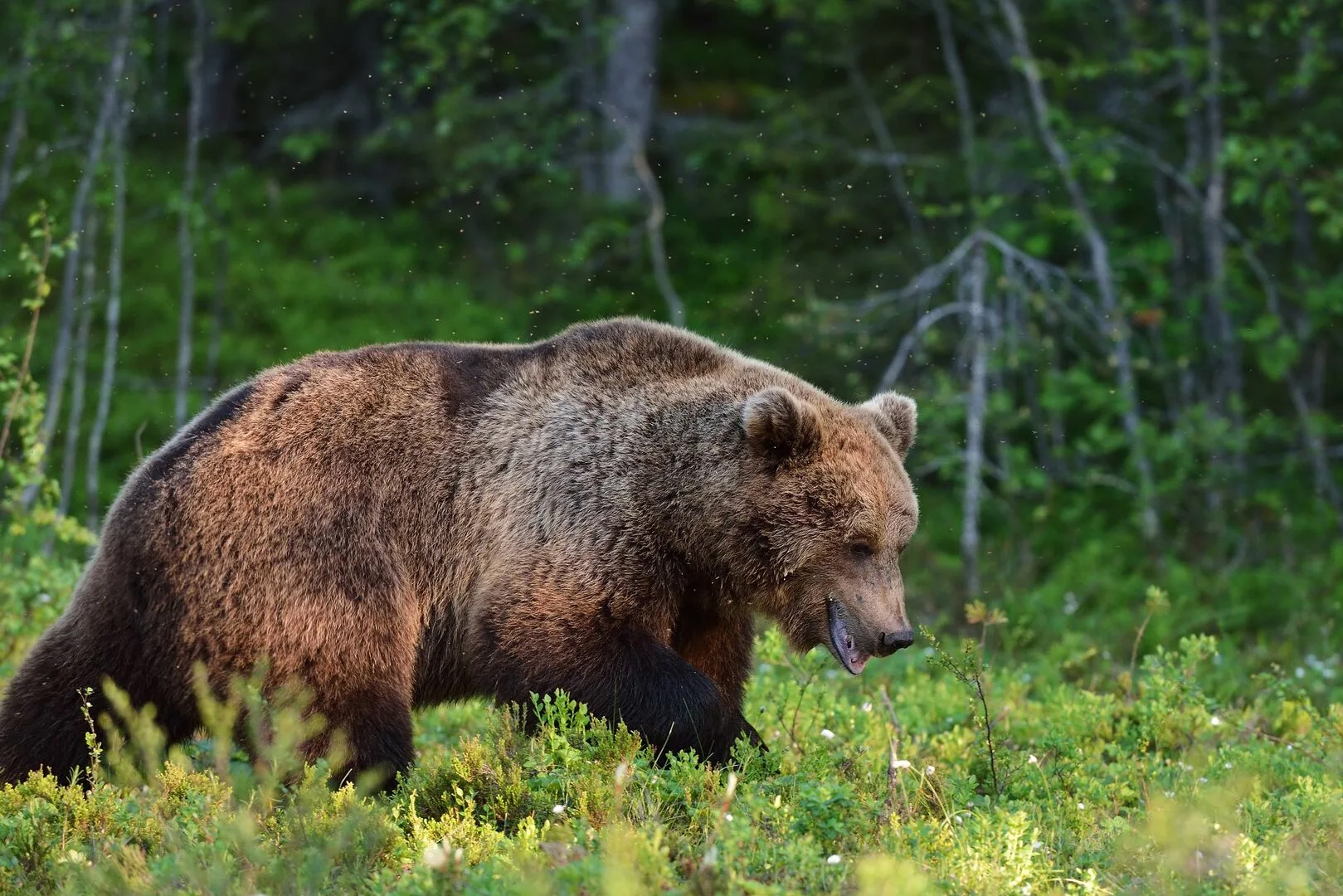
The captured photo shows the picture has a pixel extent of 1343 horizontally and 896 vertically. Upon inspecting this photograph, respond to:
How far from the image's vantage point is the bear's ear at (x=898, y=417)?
591 centimetres

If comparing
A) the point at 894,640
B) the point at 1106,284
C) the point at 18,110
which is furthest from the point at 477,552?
the point at 18,110

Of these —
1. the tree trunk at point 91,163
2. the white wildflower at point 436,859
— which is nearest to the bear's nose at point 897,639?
the white wildflower at point 436,859

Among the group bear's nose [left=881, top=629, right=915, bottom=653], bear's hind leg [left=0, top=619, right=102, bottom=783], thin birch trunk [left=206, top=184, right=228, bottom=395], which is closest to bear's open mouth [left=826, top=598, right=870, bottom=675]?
bear's nose [left=881, top=629, right=915, bottom=653]

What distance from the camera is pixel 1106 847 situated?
4.39 meters

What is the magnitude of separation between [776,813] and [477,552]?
170cm

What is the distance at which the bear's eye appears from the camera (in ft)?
17.3

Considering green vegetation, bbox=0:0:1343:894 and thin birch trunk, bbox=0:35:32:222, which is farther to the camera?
thin birch trunk, bbox=0:35:32:222

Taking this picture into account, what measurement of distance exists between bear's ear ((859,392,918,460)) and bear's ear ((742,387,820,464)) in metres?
0.66

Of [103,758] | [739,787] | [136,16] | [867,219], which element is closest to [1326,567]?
[867,219]

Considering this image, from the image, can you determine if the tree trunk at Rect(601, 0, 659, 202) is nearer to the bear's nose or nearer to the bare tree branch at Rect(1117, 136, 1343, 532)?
the bare tree branch at Rect(1117, 136, 1343, 532)

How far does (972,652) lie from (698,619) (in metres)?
1.13

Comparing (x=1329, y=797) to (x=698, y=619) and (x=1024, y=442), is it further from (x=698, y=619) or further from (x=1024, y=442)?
(x=1024, y=442)

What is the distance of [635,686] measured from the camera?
199 inches

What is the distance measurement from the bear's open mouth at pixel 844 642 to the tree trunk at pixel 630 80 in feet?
34.1
